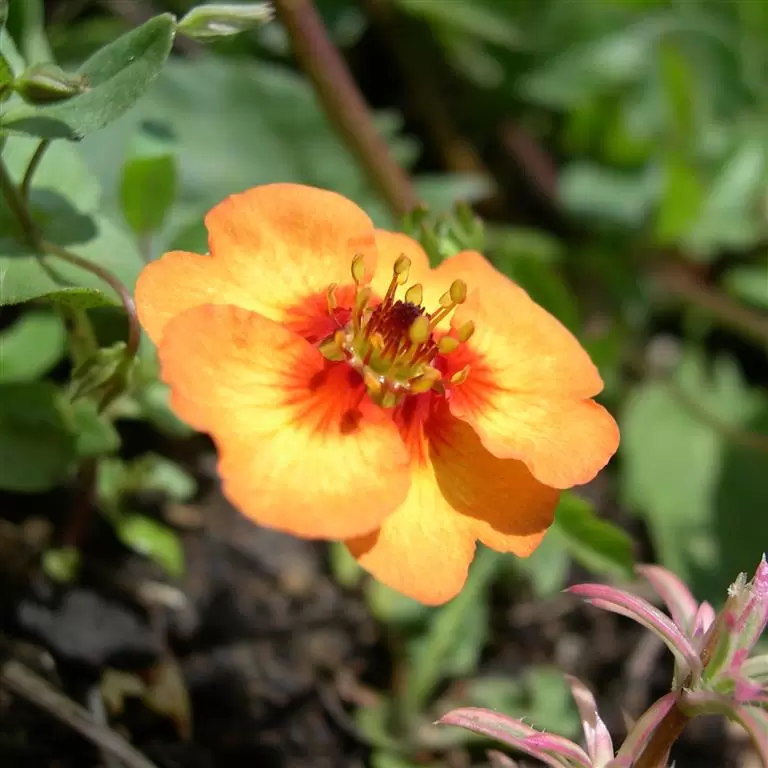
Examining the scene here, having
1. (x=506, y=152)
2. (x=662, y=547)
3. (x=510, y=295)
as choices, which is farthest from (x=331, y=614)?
(x=506, y=152)

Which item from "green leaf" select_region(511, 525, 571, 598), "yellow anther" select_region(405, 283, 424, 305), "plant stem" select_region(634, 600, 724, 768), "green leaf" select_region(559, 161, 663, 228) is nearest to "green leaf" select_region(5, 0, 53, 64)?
"yellow anther" select_region(405, 283, 424, 305)

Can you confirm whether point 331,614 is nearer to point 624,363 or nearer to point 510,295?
point 510,295

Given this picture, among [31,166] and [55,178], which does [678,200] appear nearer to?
[55,178]

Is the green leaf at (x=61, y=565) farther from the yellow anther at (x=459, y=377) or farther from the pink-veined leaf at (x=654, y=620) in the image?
the pink-veined leaf at (x=654, y=620)

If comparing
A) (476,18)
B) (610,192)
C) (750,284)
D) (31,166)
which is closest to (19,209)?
(31,166)

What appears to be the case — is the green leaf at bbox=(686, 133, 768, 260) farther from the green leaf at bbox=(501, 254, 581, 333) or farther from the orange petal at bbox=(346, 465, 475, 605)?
the orange petal at bbox=(346, 465, 475, 605)

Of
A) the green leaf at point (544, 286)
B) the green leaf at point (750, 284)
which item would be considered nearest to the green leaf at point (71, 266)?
the green leaf at point (544, 286)
